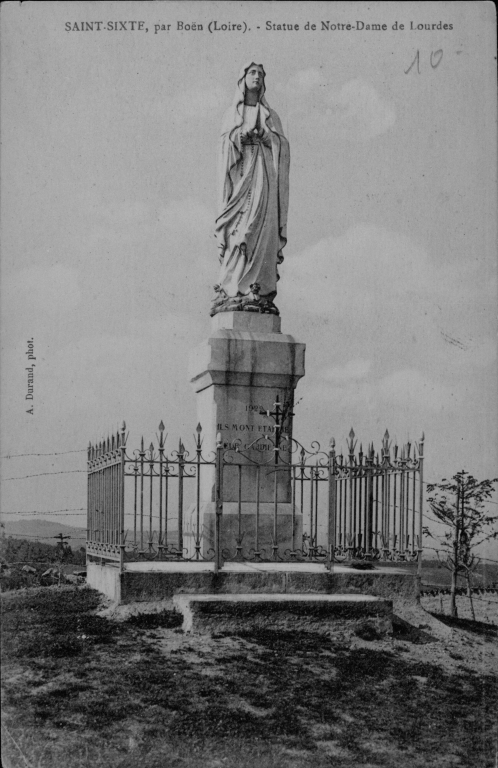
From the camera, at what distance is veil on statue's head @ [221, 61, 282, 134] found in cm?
1214

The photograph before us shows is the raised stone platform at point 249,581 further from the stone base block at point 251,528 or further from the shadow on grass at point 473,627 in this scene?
the stone base block at point 251,528

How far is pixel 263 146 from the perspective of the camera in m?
12.1

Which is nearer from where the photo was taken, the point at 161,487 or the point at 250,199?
the point at 161,487

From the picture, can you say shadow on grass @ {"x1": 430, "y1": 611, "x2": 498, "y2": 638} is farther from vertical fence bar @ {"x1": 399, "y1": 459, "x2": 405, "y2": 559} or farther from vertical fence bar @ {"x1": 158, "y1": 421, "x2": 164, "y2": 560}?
vertical fence bar @ {"x1": 158, "y1": 421, "x2": 164, "y2": 560}

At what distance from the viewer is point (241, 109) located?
1219 cm

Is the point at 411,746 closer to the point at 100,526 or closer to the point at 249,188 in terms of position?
the point at 100,526

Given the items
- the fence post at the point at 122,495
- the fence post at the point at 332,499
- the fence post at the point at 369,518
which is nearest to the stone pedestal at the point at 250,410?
the fence post at the point at 369,518

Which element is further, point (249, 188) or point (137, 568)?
point (249, 188)

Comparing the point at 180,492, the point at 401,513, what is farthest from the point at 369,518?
the point at 180,492

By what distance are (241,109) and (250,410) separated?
3.92 meters

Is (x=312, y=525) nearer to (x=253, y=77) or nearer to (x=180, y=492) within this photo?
(x=180, y=492)

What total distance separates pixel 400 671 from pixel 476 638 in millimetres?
2024

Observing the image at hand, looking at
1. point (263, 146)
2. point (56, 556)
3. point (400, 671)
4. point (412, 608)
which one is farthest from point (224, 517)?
point (56, 556)

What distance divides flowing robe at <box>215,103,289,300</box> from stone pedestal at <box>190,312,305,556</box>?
84cm
